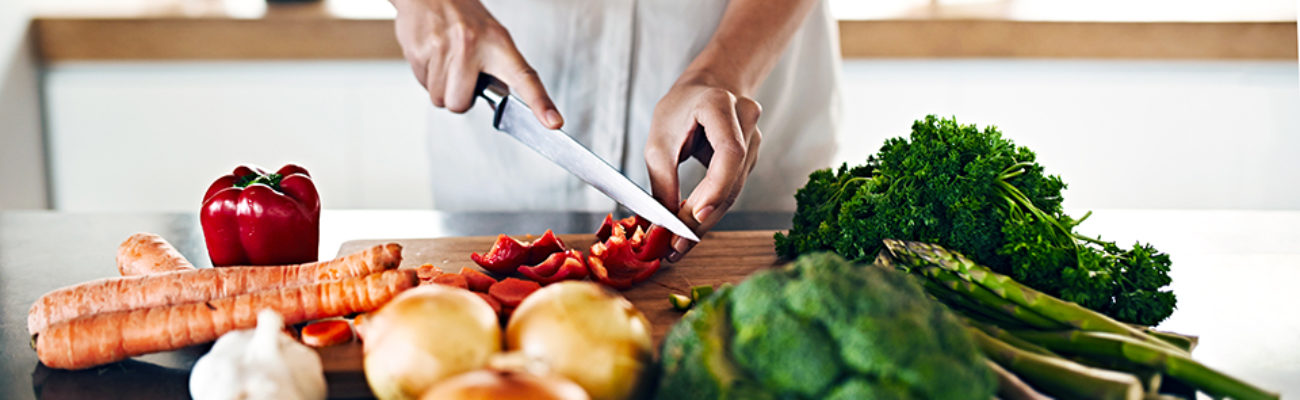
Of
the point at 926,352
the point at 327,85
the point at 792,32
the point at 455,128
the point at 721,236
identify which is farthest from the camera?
the point at 327,85

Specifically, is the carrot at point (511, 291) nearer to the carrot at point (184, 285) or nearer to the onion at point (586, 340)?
the carrot at point (184, 285)

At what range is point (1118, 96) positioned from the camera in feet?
10.7

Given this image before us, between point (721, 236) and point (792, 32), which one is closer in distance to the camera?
point (721, 236)

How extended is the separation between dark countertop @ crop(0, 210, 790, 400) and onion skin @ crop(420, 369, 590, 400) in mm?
517

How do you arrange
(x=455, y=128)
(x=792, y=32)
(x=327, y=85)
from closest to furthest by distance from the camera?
(x=792, y=32)
(x=455, y=128)
(x=327, y=85)

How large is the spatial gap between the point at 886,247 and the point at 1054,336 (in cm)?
32

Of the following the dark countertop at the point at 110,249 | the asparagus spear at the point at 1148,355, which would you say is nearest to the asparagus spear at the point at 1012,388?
the asparagus spear at the point at 1148,355

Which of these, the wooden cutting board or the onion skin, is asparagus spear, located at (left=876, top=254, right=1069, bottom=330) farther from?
the onion skin

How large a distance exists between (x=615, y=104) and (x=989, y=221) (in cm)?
98

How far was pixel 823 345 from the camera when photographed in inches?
26.1

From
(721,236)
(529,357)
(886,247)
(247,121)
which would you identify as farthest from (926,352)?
(247,121)

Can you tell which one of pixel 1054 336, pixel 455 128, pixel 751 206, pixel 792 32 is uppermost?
pixel 792 32

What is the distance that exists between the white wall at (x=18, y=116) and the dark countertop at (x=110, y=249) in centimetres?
132

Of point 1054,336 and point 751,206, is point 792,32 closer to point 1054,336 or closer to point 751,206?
point 751,206
